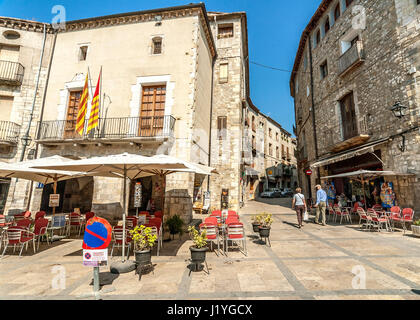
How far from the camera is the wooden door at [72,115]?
37.4 ft

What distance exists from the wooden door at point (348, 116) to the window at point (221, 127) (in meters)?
7.55

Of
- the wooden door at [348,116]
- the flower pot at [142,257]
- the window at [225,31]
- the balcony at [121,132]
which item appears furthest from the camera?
the window at [225,31]

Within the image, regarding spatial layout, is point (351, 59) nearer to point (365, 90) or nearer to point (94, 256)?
point (365, 90)

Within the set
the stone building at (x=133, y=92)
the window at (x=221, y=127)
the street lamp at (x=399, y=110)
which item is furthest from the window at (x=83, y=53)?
the street lamp at (x=399, y=110)

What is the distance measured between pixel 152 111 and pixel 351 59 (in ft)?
37.2

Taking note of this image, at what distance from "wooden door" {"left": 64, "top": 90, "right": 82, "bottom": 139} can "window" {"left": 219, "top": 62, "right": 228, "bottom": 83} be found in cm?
965

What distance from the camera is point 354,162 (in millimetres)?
11773

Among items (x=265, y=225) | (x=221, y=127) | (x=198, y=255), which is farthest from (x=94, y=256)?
(x=221, y=127)

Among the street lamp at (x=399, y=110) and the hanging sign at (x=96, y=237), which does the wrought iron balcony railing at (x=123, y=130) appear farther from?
the street lamp at (x=399, y=110)

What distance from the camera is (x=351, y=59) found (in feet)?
37.3

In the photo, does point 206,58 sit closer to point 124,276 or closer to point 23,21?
point 23,21

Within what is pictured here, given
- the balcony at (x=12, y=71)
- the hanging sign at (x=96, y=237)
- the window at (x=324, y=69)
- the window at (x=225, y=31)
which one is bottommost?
the hanging sign at (x=96, y=237)

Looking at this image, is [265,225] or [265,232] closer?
[265,232]
